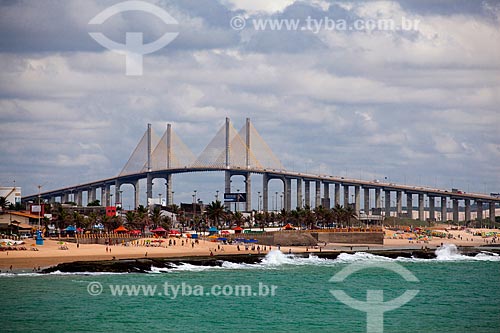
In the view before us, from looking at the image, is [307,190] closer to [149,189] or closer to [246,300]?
[149,189]

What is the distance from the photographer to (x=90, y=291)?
5431 centimetres

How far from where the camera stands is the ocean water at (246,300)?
4359cm

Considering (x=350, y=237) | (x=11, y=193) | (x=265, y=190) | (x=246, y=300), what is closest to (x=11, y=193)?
(x=11, y=193)

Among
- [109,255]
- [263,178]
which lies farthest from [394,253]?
[263,178]

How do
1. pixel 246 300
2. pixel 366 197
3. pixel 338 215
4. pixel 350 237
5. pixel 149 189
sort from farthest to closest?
1. pixel 149 189
2. pixel 366 197
3. pixel 338 215
4. pixel 350 237
5. pixel 246 300

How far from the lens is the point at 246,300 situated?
53.5m

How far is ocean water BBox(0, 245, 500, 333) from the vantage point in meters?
43.6

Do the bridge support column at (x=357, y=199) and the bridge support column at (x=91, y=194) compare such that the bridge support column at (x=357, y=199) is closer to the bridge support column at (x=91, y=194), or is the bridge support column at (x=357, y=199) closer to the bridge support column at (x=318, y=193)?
the bridge support column at (x=318, y=193)

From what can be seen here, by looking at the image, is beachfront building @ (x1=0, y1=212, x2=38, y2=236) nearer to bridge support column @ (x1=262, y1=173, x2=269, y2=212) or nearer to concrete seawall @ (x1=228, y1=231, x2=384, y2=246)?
concrete seawall @ (x1=228, y1=231, x2=384, y2=246)

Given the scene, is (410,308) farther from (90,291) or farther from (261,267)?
(261,267)

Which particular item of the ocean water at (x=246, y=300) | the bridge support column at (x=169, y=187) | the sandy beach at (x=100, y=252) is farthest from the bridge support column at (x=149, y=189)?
the ocean water at (x=246, y=300)

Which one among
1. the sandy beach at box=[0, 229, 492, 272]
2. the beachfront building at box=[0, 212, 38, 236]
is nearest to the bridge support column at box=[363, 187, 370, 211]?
the sandy beach at box=[0, 229, 492, 272]

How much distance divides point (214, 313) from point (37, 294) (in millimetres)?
11071

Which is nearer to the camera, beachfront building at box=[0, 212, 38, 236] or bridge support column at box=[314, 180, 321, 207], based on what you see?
beachfront building at box=[0, 212, 38, 236]
